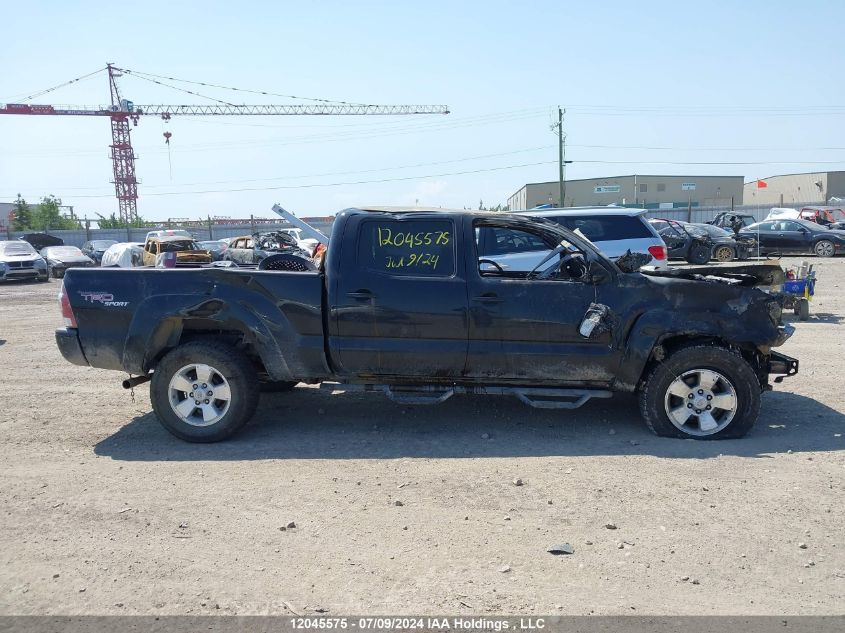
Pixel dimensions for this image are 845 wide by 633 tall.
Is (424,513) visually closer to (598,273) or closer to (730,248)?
(598,273)

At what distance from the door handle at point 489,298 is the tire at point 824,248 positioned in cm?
2173

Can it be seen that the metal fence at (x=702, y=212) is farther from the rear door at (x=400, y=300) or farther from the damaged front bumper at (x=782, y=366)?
the rear door at (x=400, y=300)

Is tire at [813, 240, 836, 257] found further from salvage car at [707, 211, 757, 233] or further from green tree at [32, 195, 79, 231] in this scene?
green tree at [32, 195, 79, 231]

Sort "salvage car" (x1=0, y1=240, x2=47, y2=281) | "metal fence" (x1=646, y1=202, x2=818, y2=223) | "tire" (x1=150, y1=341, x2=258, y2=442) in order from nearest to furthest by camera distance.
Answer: "tire" (x1=150, y1=341, x2=258, y2=442) < "salvage car" (x1=0, y1=240, x2=47, y2=281) < "metal fence" (x1=646, y1=202, x2=818, y2=223)

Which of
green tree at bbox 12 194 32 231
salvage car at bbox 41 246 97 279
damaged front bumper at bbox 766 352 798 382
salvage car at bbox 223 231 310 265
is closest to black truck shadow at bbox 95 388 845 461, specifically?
damaged front bumper at bbox 766 352 798 382

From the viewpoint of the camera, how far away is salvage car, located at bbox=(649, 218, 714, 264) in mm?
21781

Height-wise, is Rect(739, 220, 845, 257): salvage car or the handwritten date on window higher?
the handwritten date on window

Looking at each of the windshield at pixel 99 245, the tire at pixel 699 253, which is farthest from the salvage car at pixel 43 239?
the tire at pixel 699 253

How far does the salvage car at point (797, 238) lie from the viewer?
76.6ft

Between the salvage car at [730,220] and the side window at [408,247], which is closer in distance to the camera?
the side window at [408,247]

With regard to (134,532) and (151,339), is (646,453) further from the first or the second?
(151,339)

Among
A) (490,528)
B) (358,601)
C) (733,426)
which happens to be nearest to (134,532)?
(358,601)

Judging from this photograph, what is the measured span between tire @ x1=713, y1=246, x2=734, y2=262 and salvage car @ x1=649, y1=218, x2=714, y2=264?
0.66 feet

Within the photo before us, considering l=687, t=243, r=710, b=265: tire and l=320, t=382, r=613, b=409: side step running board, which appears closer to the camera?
l=320, t=382, r=613, b=409: side step running board
